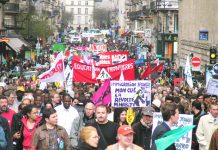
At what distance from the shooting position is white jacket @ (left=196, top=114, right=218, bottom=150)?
11109 mm

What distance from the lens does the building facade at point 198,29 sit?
1619 inches

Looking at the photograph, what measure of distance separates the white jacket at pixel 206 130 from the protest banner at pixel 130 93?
2.38 m

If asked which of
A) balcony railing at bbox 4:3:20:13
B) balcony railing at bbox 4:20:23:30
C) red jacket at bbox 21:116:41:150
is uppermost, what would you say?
balcony railing at bbox 4:3:20:13

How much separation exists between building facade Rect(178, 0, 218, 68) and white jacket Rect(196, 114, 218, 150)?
24.9 metres

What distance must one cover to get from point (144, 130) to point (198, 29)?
3715 centimetres

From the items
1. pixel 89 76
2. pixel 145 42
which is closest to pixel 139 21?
pixel 145 42

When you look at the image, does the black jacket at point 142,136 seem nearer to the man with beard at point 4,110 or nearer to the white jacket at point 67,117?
the white jacket at point 67,117

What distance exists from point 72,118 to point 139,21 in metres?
86.8

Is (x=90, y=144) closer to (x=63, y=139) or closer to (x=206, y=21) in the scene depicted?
(x=63, y=139)

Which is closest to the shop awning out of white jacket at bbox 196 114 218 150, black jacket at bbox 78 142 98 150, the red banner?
the red banner

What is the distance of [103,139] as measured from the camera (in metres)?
9.95

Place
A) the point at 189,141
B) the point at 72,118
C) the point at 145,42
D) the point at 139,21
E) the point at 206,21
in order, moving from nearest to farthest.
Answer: the point at 189,141 < the point at 72,118 < the point at 206,21 < the point at 145,42 < the point at 139,21

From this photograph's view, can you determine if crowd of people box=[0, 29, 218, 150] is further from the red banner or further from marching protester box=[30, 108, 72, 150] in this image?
the red banner

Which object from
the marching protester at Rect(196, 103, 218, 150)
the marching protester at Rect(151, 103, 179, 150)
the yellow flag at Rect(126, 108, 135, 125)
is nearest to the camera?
the marching protester at Rect(151, 103, 179, 150)
